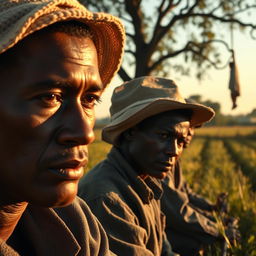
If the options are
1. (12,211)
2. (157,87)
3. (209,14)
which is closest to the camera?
(12,211)

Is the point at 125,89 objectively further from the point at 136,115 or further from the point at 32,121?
the point at 32,121

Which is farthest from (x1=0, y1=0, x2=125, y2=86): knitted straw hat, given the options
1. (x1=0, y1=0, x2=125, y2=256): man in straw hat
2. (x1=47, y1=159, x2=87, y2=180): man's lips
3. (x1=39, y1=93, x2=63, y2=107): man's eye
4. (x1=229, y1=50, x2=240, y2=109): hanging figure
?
(x1=229, y1=50, x2=240, y2=109): hanging figure

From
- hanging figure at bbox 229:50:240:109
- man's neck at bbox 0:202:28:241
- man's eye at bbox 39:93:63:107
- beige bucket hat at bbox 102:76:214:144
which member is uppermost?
hanging figure at bbox 229:50:240:109

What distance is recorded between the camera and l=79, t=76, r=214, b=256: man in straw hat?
115 inches

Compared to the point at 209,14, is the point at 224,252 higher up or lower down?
lower down

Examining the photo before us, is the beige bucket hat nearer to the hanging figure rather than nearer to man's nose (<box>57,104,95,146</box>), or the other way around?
man's nose (<box>57,104,95,146</box>)

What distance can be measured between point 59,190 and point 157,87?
232cm

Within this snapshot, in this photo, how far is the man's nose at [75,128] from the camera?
4.19 ft

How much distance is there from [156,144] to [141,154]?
0.46 ft

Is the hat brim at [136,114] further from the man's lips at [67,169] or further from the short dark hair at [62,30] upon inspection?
the man's lips at [67,169]

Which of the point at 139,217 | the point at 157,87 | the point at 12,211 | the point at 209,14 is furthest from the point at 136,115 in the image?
the point at 209,14

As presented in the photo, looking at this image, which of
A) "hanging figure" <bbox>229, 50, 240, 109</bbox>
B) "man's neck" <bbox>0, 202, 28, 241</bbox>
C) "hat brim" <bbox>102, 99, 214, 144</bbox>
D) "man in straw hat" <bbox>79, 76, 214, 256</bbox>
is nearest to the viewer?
"man's neck" <bbox>0, 202, 28, 241</bbox>

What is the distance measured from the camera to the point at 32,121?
1277 mm

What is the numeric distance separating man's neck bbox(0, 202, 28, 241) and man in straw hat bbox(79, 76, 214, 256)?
125cm
